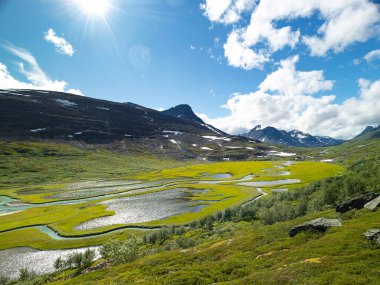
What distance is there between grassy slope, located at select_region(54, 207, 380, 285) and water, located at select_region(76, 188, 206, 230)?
156 feet

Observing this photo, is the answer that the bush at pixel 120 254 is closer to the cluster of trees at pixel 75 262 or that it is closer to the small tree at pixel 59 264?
the cluster of trees at pixel 75 262

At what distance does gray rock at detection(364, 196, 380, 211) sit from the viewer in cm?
3734

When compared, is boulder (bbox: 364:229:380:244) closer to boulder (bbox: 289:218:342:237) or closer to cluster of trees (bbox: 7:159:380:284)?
boulder (bbox: 289:218:342:237)

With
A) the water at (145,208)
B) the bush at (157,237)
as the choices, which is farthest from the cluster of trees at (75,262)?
the water at (145,208)

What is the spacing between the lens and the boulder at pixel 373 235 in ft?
88.2

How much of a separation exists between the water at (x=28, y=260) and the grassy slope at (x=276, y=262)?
2171 cm

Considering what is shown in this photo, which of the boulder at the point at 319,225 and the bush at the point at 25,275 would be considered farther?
the bush at the point at 25,275

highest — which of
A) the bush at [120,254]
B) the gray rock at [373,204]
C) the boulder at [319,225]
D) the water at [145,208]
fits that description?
the gray rock at [373,204]

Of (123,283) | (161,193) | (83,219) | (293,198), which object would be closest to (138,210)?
(83,219)

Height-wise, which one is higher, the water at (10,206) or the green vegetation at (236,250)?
the water at (10,206)

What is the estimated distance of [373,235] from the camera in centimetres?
2739

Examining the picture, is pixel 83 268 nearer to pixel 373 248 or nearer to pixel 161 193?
pixel 373 248

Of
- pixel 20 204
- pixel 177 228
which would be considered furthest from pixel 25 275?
pixel 20 204

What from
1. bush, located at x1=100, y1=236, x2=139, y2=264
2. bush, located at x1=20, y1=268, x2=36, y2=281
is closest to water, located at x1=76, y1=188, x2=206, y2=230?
bush, located at x1=20, y1=268, x2=36, y2=281
